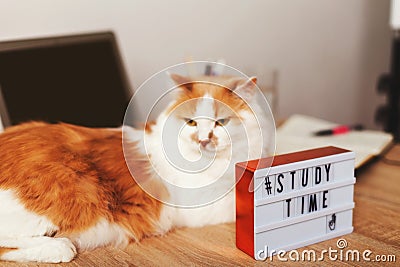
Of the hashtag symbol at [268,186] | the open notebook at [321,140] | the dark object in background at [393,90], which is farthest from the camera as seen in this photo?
the dark object in background at [393,90]

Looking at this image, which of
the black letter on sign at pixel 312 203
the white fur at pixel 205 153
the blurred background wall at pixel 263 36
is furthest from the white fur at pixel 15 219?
the blurred background wall at pixel 263 36

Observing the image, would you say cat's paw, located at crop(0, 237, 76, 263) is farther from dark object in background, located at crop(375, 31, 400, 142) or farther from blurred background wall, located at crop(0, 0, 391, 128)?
dark object in background, located at crop(375, 31, 400, 142)

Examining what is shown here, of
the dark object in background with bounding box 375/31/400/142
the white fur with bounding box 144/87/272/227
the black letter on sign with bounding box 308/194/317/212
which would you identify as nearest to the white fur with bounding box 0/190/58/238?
the white fur with bounding box 144/87/272/227

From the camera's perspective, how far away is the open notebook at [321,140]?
1.21 m

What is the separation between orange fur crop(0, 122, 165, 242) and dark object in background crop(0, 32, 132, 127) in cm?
20

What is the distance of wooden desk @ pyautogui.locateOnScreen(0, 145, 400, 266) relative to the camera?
2.56ft

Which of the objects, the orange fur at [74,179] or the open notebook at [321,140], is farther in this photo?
the open notebook at [321,140]

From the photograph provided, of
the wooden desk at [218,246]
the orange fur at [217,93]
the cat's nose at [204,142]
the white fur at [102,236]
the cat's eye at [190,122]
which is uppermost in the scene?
the orange fur at [217,93]

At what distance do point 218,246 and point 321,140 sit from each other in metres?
0.58

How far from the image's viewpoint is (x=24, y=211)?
782 mm

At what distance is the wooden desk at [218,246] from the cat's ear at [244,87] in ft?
0.79

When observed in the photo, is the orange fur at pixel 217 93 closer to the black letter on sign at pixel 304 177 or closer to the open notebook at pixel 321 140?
the black letter on sign at pixel 304 177

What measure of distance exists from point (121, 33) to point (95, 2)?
0.11m

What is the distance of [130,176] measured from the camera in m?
0.87
